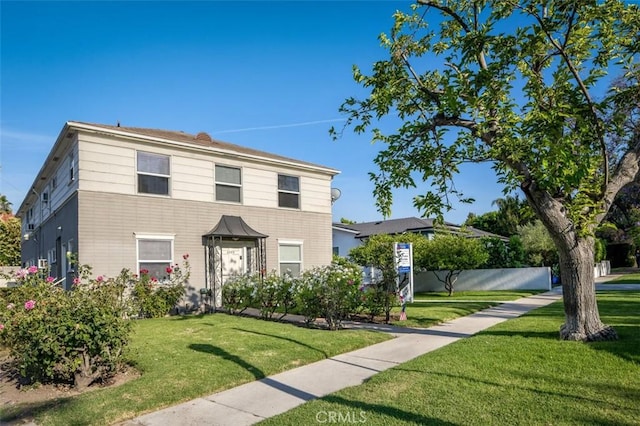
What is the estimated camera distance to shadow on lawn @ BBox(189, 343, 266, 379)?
612 cm

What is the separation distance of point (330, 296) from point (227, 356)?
120 inches

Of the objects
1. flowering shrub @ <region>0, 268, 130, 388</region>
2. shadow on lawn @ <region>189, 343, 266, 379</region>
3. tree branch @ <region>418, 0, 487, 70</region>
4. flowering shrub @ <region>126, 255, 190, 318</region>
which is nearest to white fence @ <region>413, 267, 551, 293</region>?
flowering shrub @ <region>126, 255, 190, 318</region>

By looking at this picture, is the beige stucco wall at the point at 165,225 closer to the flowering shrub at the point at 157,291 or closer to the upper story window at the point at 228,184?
the upper story window at the point at 228,184

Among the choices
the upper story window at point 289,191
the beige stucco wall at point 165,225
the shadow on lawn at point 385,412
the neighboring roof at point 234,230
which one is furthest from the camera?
the upper story window at point 289,191

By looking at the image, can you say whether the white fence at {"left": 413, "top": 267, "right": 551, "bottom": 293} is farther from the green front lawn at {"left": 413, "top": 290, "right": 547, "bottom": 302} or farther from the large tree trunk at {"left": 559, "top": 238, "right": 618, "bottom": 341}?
the large tree trunk at {"left": 559, "top": 238, "right": 618, "bottom": 341}

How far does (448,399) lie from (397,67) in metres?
5.60

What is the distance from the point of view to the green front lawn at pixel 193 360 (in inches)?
190

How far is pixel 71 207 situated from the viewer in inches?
481

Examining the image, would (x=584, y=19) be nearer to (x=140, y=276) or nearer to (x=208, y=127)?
(x=140, y=276)

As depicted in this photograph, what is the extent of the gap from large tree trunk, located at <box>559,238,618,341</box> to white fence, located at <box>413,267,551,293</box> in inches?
522

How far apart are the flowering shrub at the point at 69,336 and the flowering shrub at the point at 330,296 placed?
14.4 feet

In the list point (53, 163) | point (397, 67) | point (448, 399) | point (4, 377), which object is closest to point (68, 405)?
point (4, 377)

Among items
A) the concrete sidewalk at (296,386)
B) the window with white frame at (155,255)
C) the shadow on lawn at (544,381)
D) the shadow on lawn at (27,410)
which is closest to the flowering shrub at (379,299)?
the concrete sidewalk at (296,386)

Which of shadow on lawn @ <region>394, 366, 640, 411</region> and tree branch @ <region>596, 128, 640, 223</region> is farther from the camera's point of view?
tree branch @ <region>596, 128, 640, 223</region>
